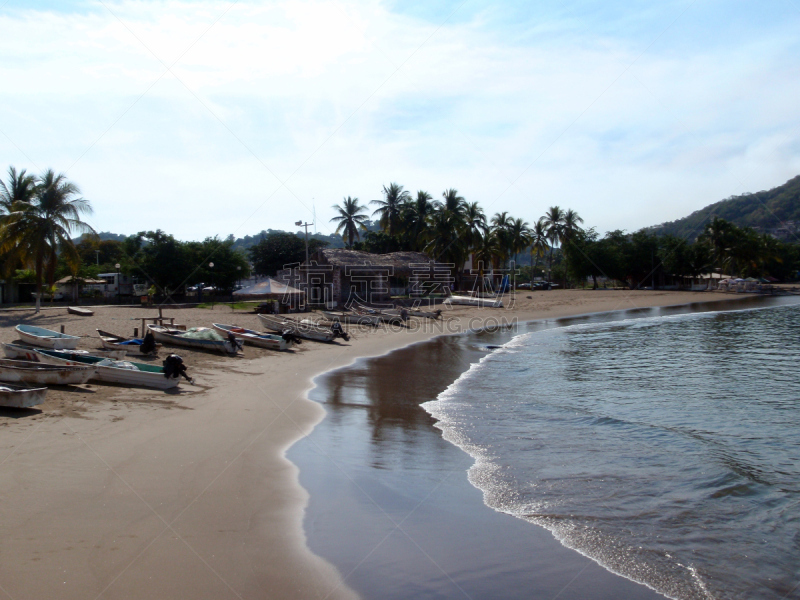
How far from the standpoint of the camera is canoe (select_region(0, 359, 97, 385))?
1079cm

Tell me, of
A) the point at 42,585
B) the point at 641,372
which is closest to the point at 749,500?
the point at 42,585

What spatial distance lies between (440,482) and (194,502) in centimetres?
336

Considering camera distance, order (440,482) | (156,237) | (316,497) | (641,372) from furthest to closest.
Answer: (156,237), (641,372), (440,482), (316,497)

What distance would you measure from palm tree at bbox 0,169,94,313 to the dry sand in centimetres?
2286

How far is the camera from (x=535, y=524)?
21.2 ft

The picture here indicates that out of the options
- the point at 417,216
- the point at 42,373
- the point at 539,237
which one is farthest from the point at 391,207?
the point at 42,373

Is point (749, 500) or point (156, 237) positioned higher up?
point (156, 237)

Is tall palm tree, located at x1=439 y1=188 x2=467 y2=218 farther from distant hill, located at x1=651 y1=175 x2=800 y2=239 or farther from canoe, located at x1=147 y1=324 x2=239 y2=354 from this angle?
distant hill, located at x1=651 y1=175 x2=800 y2=239

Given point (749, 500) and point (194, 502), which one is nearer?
point (194, 502)

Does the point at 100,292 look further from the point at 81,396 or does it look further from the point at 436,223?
the point at 81,396

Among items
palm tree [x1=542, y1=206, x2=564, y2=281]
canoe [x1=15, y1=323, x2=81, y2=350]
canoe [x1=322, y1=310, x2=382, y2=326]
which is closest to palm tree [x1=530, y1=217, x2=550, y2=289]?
palm tree [x1=542, y1=206, x2=564, y2=281]

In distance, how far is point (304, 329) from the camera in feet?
81.0

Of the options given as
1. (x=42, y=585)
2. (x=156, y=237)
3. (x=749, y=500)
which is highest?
(x=156, y=237)

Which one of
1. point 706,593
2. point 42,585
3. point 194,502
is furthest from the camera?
point 194,502
